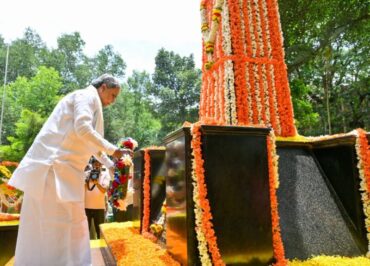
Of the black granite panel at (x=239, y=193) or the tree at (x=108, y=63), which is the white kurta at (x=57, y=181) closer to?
the black granite panel at (x=239, y=193)

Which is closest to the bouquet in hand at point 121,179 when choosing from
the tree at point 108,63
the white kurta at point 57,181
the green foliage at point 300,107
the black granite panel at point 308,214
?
the white kurta at point 57,181

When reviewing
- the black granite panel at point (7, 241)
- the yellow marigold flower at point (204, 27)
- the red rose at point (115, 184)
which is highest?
the yellow marigold flower at point (204, 27)

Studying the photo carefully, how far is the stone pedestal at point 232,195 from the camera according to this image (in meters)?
3.03

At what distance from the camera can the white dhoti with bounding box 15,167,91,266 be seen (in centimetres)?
302

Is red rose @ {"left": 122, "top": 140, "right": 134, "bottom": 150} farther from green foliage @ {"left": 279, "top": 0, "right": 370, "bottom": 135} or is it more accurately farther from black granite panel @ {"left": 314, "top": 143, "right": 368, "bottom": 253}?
green foliage @ {"left": 279, "top": 0, "right": 370, "bottom": 135}

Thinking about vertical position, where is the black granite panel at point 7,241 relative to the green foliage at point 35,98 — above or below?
below

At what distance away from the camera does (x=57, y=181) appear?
302 cm

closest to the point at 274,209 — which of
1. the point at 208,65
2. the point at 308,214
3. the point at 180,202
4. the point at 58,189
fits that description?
the point at 180,202

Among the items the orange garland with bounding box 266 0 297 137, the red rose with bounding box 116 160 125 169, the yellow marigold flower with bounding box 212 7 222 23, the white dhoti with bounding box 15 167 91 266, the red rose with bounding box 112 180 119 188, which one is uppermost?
the yellow marigold flower with bounding box 212 7 222 23

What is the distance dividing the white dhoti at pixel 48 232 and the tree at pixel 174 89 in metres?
26.0

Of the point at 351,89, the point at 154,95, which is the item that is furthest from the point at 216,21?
the point at 154,95

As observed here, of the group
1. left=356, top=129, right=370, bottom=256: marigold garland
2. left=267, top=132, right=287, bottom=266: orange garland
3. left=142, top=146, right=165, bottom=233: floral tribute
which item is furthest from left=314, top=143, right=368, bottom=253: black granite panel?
left=142, top=146, right=165, bottom=233: floral tribute

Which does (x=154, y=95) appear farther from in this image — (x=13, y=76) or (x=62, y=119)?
(x=62, y=119)

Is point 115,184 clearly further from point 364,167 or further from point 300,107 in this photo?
point 300,107
